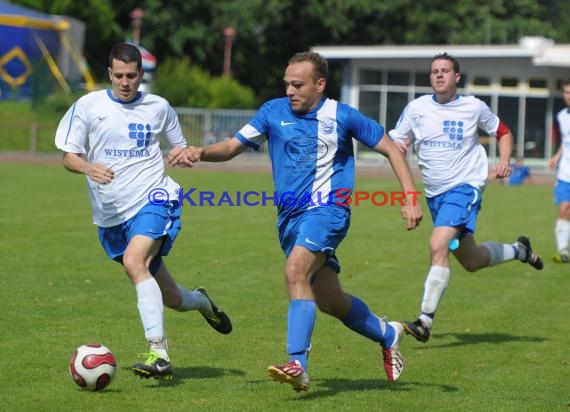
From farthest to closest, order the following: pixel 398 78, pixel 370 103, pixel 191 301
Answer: pixel 370 103 → pixel 398 78 → pixel 191 301

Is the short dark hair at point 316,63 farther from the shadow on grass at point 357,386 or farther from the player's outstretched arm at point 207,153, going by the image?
the shadow on grass at point 357,386

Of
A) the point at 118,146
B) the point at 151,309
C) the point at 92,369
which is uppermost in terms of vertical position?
the point at 118,146

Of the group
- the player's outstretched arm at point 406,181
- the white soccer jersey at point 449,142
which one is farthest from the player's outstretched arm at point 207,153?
the white soccer jersey at point 449,142

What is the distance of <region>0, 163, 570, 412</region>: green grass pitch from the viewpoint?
7047 mm

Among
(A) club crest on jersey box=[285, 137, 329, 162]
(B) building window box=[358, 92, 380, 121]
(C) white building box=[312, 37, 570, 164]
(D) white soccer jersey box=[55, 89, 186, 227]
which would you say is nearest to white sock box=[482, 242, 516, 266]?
(A) club crest on jersey box=[285, 137, 329, 162]

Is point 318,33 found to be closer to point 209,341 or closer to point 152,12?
point 152,12

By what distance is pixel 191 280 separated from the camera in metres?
12.4

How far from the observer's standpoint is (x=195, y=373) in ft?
25.4

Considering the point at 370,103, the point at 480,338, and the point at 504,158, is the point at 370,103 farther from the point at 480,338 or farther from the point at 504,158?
the point at 480,338

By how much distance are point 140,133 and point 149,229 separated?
0.68m

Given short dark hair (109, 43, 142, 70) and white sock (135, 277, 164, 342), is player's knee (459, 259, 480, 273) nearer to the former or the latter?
white sock (135, 277, 164, 342)

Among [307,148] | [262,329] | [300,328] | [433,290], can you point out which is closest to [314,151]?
[307,148]

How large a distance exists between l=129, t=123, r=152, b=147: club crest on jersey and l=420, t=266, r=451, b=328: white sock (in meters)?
2.75

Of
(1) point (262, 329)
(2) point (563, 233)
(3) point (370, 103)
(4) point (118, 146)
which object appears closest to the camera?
(4) point (118, 146)
